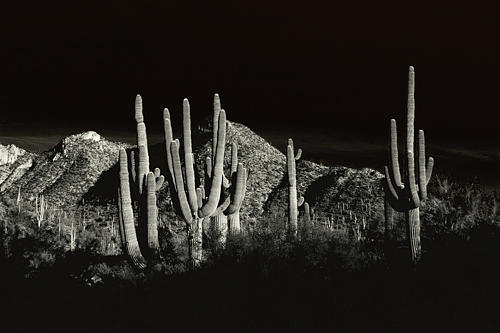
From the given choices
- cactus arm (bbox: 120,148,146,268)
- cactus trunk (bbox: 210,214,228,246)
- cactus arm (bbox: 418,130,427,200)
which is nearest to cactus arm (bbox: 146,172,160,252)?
cactus arm (bbox: 120,148,146,268)

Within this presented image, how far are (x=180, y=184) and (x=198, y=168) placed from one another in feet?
130

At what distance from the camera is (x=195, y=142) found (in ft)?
232

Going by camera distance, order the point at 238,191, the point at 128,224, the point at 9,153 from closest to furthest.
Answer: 1. the point at 128,224
2. the point at 238,191
3. the point at 9,153

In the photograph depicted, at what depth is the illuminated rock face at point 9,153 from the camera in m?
83.1

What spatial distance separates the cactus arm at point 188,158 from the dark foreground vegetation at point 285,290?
126 centimetres

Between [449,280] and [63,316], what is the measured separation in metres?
7.19

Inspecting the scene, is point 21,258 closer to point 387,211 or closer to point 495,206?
point 387,211

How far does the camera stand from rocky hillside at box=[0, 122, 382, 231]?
51000mm

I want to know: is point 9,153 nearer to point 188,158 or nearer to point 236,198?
point 236,198

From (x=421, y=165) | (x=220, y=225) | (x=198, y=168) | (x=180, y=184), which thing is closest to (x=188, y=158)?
(x=180, y=184)

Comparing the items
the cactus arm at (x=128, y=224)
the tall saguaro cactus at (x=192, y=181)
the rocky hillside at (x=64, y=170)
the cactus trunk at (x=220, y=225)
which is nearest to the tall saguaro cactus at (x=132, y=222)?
the cactus arm at (x=128, y=224)

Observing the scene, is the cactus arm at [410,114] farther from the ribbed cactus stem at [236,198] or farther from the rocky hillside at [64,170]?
the rocky hillside at [64,170]

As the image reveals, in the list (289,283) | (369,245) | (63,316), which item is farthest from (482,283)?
(63,316)

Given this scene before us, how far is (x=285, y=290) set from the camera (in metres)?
11.6
